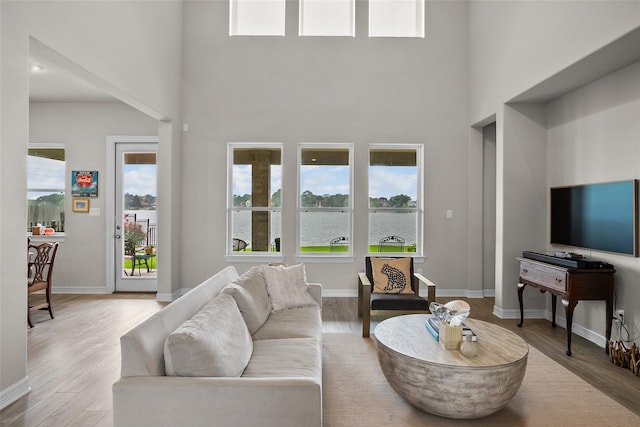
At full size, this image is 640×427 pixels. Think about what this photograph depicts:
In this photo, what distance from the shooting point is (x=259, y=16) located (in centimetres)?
568

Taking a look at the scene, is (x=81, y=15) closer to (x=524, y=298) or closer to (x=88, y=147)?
(x=88, y=147)

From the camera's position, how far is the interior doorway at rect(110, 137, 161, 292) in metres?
5.80

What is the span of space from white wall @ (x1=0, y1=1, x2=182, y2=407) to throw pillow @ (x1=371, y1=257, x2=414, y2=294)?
2882 mm

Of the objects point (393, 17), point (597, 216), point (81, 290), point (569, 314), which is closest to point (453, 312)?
point (569, 314)

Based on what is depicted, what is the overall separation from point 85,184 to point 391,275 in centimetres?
476

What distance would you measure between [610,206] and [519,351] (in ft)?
6.61

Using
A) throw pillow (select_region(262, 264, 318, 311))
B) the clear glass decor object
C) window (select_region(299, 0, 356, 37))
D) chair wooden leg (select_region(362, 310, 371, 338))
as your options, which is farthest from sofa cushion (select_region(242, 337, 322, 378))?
window (select_region(299, 0, 356, 37))

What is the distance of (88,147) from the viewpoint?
580 cm

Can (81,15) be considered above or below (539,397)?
above

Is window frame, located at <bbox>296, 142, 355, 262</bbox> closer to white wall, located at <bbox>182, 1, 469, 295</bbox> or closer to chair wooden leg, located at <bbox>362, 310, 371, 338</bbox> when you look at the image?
white wall, located at <bbox>182, 1, 469, 295</bbox>

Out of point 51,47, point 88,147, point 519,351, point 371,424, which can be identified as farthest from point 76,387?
point 88,147

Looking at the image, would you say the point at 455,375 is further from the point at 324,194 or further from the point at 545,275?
the point at 324,194

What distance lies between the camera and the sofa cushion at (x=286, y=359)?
2.09 meters

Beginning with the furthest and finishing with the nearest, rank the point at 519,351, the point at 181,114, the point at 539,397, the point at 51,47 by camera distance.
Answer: the point at 181,114
the point at 51,47
the point at 539,397
the point at 519,351
